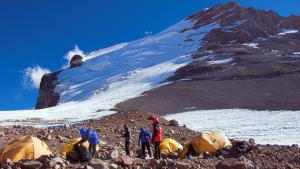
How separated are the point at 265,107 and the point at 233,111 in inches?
141

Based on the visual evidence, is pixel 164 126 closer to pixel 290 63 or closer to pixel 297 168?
pixel 297 168

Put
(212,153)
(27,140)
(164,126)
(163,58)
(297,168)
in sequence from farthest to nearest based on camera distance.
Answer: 1. (163,58)
2. (164,126)
3. (212,153)
4. (27,140)
5. (297,168)

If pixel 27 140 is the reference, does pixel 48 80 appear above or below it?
above

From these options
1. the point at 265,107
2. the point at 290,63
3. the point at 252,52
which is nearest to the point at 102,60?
the point at 252,52

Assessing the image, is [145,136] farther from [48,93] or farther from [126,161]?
[48,93]

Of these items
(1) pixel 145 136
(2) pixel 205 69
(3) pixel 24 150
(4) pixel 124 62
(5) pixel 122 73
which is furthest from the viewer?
(4) pixel 124 62

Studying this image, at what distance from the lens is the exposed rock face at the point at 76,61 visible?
128375 mm

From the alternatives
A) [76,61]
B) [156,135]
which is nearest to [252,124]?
[156,135]

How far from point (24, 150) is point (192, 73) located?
216 ft

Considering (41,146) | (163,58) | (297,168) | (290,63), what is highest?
(163,58)

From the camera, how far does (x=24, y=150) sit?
56.3ft

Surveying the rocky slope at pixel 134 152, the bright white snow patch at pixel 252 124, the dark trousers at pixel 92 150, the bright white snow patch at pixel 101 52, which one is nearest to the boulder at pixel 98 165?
the rocky slope at pixel 134 152

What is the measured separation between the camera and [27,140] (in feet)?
57.8

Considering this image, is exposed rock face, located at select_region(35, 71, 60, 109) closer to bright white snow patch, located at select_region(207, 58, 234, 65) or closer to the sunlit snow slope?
the sunlit snow slope
